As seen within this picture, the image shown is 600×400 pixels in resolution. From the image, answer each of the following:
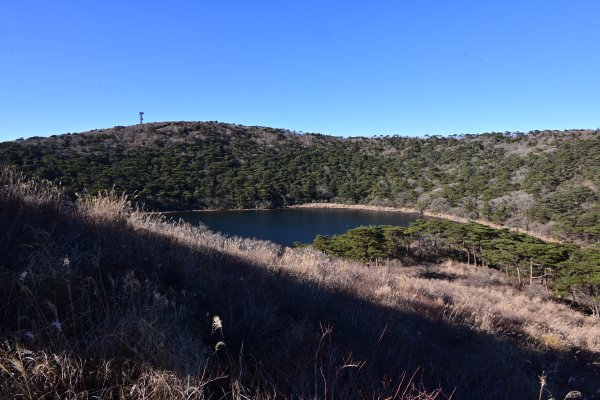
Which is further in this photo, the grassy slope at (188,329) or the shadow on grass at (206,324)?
the shadow on grass at (206,324)

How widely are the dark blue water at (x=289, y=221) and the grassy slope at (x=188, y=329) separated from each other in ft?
93.1

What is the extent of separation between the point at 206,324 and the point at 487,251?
29503 millimetres

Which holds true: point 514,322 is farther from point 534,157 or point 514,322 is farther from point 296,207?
point 534,157

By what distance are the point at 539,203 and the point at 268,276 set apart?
48146 millimetres

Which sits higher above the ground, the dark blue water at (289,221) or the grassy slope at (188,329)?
the grassy slope at (188,329)

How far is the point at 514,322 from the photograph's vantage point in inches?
291

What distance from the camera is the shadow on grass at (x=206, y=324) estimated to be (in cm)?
212

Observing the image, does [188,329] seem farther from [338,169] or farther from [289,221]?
[338,169]

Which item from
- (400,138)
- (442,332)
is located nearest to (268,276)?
(442,332)

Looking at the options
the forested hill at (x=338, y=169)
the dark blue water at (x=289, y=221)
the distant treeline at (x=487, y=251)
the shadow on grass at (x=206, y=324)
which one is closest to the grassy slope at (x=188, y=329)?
the shadow on grass at (x=206, y=324)

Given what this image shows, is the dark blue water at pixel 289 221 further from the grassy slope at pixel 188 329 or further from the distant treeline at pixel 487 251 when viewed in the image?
the grassy slope at pixel 188 329

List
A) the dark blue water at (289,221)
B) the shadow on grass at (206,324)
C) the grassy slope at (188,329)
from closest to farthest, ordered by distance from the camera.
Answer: the grassy slope at (188,329)
the shadow on grass at (206,324)
the dark blue water at (289,221)

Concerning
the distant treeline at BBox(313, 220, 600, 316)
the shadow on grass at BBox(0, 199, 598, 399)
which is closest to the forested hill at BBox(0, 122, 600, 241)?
the distant treeline at BBox(313, 220, 600, 316)

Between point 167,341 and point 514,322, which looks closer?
point 167,341
